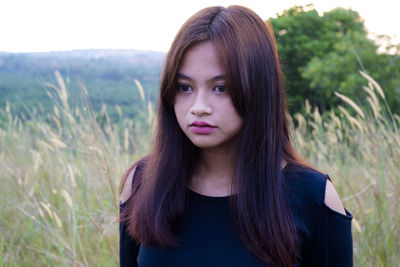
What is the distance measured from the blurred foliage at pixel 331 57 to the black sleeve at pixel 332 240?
5.37m

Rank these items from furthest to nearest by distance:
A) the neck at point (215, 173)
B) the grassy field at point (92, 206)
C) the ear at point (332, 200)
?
the grassy field at point (92, 206) < the neck at point (215, 173) < the ear at point (332, 200)

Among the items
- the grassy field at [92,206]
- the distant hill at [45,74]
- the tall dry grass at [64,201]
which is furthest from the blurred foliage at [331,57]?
the tall dry grass at [64,201]

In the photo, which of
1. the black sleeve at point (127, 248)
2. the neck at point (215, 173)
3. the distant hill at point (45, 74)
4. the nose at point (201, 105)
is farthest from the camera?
the distant hill at point (45, 74)

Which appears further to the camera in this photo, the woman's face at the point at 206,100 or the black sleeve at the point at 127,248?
the black sleeve at the point at 127,248

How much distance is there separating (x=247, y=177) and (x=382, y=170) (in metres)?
1.61

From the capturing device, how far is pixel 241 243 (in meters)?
1.48

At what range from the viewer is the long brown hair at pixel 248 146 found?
4.63 ft

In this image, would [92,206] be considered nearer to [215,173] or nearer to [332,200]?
[215,173]

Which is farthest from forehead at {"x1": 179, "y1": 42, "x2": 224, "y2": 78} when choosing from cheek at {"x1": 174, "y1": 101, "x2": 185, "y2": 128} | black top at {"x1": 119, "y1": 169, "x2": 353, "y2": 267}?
black top at {"x1": 119, "y1": 169, "x2": 353, "y2": 267}

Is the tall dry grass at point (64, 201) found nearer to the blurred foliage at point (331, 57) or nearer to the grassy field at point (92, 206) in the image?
the grassy field at point (92, 206)

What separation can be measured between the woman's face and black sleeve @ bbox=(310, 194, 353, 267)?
46 centimetres

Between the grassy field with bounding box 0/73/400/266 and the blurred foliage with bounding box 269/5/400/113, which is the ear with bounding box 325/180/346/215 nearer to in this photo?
the grassy field with bounding box 0/73/400/266

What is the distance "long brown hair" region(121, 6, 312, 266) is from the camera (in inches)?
55.5

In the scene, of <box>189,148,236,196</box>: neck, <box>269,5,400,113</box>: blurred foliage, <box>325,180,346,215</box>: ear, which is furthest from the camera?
<box>269,5,400,113</box>: blurred foliage
